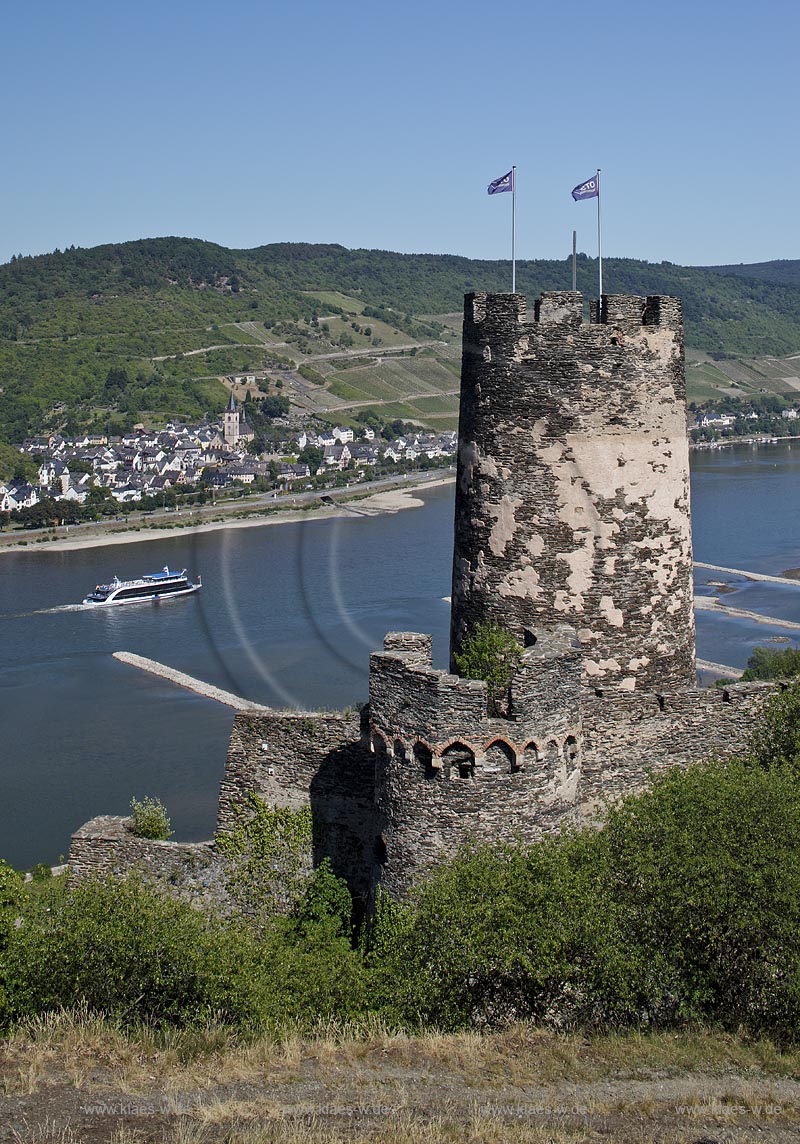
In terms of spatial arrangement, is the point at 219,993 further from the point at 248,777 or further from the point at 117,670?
the point at 117,670

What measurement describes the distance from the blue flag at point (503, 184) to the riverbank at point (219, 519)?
287 ft

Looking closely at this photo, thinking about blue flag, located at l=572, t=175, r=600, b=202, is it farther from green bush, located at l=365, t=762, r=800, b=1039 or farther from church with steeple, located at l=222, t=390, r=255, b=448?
church with steeple, located at l=222, t=390, r=255, b=448

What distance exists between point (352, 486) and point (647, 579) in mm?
112416

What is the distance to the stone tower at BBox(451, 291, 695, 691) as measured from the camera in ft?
42.2

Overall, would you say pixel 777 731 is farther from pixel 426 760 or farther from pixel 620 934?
pixel 426 760

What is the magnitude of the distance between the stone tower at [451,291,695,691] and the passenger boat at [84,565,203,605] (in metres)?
66.6

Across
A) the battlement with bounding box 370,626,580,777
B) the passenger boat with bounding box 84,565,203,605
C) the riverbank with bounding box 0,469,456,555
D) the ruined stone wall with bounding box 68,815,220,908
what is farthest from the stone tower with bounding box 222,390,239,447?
the battlement with bounding box 370,626,580,777

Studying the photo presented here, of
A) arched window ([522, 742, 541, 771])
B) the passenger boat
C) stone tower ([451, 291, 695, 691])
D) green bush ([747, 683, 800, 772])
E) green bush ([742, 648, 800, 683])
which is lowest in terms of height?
the passenger boat

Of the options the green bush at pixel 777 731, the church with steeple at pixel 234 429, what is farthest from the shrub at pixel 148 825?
the church with steeple at pixel 234 429

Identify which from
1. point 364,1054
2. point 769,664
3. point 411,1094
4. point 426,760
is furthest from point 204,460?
point 411,1094

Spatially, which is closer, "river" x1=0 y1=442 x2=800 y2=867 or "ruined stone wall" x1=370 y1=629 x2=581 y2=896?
"ruined stone wall" x1=370 y1=629 x2=581 y2=896

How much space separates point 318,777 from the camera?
13977 millimetres

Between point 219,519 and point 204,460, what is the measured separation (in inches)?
1305

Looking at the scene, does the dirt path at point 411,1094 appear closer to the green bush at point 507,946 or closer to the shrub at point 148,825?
the green bush at point 507,946
